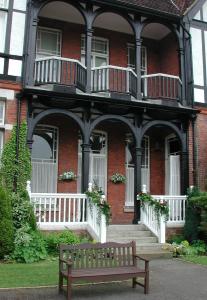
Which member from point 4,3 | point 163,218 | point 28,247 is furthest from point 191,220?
point 4,3

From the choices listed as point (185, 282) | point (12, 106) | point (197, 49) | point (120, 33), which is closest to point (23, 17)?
point (12, 106)

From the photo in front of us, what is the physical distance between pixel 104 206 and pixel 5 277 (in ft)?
14.1

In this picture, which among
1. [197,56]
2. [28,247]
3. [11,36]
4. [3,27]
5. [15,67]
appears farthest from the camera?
[197,56]

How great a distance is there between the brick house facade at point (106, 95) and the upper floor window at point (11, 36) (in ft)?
0.11

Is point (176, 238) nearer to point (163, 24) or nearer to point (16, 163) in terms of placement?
point (16, 163)

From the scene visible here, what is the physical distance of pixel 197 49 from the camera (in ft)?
53.8

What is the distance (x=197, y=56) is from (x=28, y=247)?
33.6 feet

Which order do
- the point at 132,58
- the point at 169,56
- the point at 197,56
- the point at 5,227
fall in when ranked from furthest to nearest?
the point at 132,58 < the point at 169,56 < the point at 197,56 < the point at 5,227

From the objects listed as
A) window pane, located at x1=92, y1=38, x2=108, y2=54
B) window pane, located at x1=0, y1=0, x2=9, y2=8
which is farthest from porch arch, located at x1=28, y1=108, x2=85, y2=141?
window pane, located at x1=92, y1=38, x2=108, y2=54

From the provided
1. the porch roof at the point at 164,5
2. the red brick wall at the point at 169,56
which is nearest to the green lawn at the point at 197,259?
the red brick wall at the point at 169,56

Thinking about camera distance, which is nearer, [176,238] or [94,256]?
[94,256]

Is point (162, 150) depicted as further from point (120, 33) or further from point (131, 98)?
point (120, 33)

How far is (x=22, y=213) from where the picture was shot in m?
11.5

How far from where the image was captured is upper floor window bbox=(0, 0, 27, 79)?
13562mm
